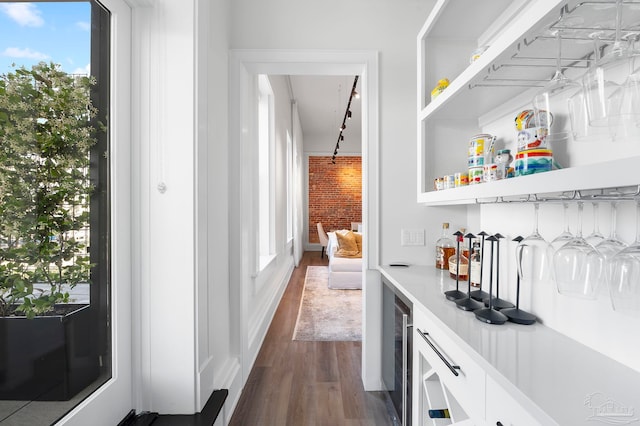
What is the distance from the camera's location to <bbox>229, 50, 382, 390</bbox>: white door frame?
209 cm

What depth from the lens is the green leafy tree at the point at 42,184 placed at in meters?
0.80

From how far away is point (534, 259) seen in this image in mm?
1148

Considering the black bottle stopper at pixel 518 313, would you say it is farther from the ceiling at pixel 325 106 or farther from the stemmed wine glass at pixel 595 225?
the ceiling at pixel 325 106

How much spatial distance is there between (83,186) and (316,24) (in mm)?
1796

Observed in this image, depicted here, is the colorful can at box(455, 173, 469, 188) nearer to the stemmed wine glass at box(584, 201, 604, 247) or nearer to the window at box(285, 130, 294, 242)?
the stemmed wine glass at box(584, 201, 604, 247)

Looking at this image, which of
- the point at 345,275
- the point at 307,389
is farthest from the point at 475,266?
the point at 345,275

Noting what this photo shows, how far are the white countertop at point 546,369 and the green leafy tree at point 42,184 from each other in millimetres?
1255

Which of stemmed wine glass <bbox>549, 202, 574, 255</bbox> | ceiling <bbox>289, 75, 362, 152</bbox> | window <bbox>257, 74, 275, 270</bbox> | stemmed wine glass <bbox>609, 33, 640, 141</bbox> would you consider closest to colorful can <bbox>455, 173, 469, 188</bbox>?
stemmed wine glass <bbox>549, 202, 574, 255</bbox>

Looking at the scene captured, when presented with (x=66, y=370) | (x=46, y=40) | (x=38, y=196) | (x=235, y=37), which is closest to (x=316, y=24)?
(x=235, y=37)

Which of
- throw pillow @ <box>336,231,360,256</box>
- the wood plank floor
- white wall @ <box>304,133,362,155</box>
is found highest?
white wall @ <box>304,133,362,155</box>

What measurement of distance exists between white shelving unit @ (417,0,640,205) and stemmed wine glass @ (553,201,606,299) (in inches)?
7.8

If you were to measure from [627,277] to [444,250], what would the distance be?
A: 1341 millimetres

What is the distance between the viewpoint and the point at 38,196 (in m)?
0.88

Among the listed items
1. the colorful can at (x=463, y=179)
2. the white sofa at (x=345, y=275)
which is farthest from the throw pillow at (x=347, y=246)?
the colorful can at (x=463, y=179)
